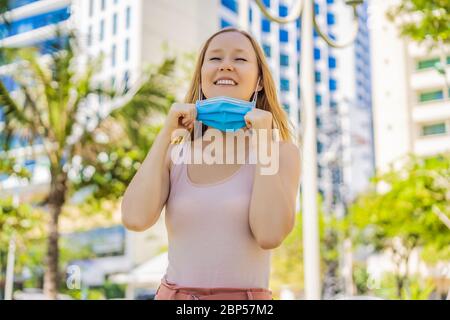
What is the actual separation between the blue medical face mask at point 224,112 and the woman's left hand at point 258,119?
6 centimetres

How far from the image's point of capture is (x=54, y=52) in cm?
1113

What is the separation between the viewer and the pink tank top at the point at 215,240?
1604mm

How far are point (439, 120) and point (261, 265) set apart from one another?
4015cm

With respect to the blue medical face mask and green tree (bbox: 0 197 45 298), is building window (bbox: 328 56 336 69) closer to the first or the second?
green tree (bbox: 0 197 45 298)

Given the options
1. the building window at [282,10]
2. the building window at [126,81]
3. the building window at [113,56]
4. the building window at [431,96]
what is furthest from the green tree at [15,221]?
the building window at [282,10]

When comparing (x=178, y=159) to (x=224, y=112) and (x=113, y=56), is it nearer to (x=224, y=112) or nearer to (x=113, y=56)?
(x=224, y=112)

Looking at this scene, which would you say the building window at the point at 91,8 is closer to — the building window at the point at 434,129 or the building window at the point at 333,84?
the building window at the point at 434,129

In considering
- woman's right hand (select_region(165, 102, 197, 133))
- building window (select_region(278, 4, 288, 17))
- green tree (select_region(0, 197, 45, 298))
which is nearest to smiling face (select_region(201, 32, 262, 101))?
woman's right hand (select_region(165, 102, 197, 133))

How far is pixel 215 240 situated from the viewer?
5.34ft

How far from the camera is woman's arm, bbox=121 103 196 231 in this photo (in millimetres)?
1702

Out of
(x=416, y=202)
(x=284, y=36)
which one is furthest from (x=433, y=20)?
(x=284, y=36)

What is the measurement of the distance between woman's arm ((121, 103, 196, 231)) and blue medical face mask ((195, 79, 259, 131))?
32mm
